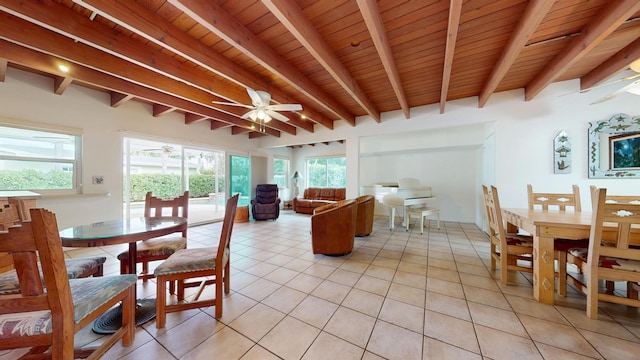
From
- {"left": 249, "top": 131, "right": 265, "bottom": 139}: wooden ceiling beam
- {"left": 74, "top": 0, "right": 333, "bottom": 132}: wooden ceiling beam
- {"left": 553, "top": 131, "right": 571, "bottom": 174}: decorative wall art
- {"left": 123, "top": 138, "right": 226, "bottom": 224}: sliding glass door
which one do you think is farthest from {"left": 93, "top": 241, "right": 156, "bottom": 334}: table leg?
{"left": 553, "top": 131, "right": 571, "bottom": 174}: decorative wall art

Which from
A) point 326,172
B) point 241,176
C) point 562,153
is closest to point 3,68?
point 241,176

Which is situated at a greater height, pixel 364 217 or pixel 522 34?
pixel 522 34

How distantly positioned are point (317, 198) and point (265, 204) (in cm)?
194

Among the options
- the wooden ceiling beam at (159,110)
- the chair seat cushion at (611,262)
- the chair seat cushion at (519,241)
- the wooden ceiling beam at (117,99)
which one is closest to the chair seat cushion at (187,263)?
→ the chair seat cushion at (519,241)

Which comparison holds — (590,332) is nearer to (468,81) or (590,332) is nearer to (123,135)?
(468,81)

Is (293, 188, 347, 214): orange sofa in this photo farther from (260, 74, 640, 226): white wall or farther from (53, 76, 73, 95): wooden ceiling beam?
(53, 76, 73, 95): wooden ceiling beam

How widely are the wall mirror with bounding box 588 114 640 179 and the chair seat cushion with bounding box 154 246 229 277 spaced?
5184 millimetres

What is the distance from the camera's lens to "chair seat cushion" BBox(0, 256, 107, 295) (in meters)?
1.26

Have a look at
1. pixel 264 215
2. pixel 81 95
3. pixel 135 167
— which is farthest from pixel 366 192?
pixel 135 167

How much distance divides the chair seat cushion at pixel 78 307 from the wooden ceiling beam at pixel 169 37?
194cm

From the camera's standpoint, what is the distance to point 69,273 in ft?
4.93

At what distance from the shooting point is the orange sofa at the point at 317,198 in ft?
22.4

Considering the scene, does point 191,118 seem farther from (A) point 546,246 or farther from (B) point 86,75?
(A) point 546,246

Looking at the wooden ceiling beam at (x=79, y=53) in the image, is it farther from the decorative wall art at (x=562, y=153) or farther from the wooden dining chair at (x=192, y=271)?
the decorative wall art at (x=562, y=153)
